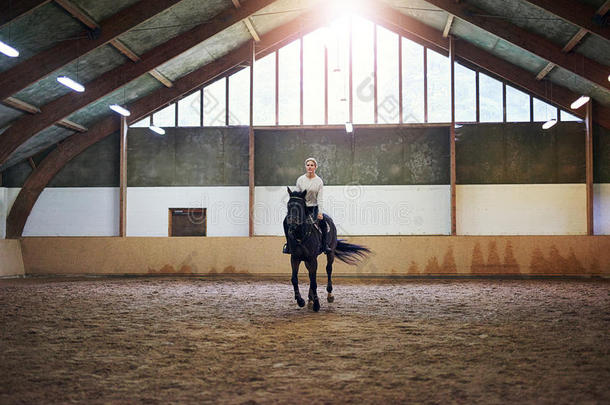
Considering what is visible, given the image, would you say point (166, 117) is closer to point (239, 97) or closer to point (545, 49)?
point (239, 97)

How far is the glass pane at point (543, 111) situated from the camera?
14133mm

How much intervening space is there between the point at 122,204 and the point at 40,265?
2.61 meters

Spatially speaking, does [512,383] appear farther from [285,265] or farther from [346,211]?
[346,211]

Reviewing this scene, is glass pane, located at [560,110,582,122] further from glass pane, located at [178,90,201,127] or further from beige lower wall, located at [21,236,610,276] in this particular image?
glass pane, located at [178,90,201,127]

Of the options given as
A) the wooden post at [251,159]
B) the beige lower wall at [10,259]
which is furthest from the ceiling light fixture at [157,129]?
the beige lower wall at [10,259]

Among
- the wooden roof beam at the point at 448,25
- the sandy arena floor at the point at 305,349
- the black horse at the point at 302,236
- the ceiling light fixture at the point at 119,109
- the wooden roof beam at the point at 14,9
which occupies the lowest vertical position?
the sandy arena floor at the point at 305,349

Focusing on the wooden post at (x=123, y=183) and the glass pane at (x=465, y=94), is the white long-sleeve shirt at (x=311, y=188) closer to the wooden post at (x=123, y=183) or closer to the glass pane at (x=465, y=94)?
the glass pane at (x=465, y=94)

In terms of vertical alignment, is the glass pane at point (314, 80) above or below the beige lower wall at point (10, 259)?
above

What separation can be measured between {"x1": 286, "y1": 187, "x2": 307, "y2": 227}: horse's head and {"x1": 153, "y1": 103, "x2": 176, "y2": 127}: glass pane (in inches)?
382

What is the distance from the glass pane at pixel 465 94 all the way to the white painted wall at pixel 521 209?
6.52ft

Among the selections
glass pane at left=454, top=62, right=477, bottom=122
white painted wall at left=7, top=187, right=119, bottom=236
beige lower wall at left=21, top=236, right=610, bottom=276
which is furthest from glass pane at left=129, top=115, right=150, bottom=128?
glass pane at left=454, top=62, right=477, bottom=122

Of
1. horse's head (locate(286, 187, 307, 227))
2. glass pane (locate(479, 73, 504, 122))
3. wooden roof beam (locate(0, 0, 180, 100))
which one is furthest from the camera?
glass pane (locate(479, 73, 504, 122))

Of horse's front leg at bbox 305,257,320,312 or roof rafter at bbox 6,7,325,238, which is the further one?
roof rafter at bbox 6,7,325,238

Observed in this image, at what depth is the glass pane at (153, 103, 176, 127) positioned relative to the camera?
15.1m
